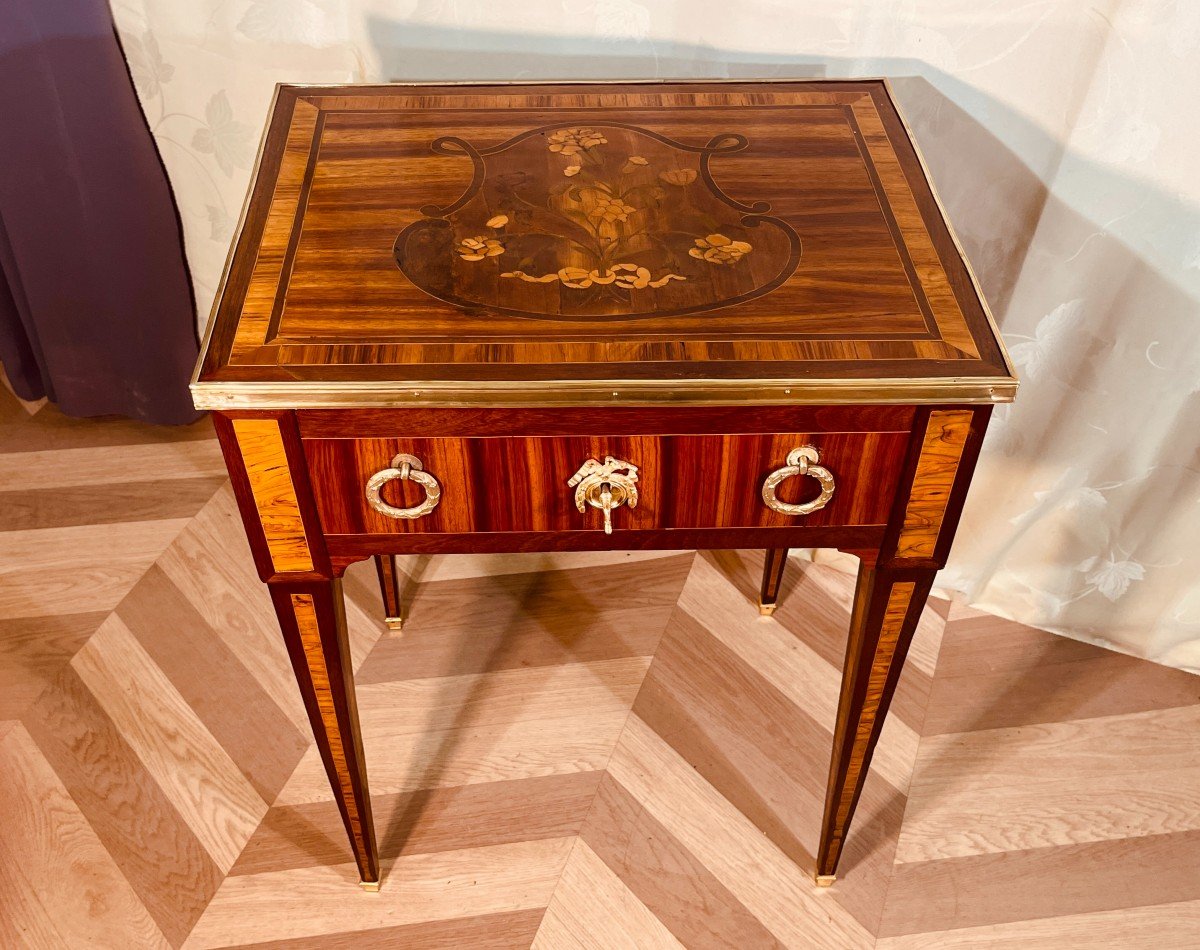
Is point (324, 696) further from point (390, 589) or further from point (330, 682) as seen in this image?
point (390, 589)

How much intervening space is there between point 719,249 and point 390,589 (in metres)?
0.69

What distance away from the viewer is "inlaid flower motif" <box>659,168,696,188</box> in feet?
3.07

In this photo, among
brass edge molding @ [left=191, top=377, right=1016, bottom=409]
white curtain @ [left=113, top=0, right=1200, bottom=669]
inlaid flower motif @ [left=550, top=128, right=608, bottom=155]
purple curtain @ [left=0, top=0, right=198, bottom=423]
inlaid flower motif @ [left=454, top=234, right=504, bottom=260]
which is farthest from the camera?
purple curtain @ [left=0, top=0, right=198, bottom=423]

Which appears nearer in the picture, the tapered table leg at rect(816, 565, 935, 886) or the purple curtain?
the tapered table leg at rect(816, 565, 935, 886)

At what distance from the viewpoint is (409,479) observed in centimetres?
79

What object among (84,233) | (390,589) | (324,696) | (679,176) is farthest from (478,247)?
(84,233)

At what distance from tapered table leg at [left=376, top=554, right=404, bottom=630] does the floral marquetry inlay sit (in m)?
0.53

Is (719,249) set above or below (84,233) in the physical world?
above

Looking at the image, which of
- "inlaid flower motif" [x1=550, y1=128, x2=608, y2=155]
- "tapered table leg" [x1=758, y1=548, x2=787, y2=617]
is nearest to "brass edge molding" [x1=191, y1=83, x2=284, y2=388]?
"inlaid flower motif" [x1=550, y1=128, x2=608, y2=155]

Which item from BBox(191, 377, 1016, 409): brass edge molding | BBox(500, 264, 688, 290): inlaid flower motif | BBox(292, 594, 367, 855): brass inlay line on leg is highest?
BBox(500, 264, 688, 290): inlaid flower motif

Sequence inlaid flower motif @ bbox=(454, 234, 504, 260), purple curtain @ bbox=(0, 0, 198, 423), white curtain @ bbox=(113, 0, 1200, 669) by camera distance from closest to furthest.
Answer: inlaid flower motif @ bbox=(454, 234, 504, 260) < white curtain @ bbox=(113, 0, 1200, 669) < purple curtain @ bbox=(0, 0, 198, 423)

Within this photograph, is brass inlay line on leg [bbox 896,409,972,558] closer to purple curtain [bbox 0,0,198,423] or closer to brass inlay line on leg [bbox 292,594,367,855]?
brass inlay line on leg [bbox 292,594,367,855]

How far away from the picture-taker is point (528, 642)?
1395 millimetres

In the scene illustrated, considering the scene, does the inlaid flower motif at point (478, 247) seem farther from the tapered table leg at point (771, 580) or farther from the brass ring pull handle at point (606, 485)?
the tapered table leg at point (771, 580)
